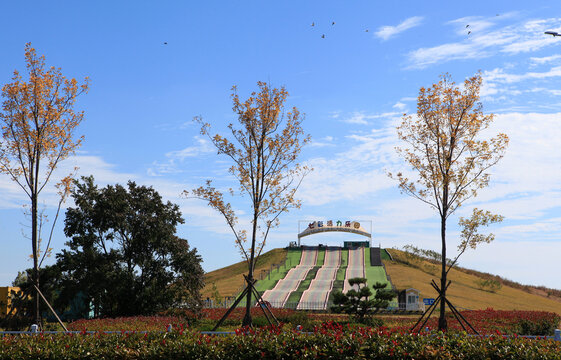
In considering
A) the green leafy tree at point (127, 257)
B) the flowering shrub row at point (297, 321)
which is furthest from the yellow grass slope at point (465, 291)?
the green leafy tree at point (127, 257)

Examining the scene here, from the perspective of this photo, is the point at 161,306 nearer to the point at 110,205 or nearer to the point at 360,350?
the point at 110,205

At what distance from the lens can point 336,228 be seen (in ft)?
259

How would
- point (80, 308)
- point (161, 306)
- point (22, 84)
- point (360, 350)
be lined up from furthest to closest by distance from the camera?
point (80, 308) → point (161, 306) → point (22, 84) → point (360, 350)

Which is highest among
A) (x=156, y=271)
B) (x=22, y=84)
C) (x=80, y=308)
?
(x=22, y=84)

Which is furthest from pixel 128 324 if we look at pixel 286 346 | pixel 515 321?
pixel 515 321

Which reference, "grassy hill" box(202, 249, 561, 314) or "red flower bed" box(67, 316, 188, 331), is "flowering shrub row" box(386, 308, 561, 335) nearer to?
"red flower bed" box(67, 316, 188, 331)

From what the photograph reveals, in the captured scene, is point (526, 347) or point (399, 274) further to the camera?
point (399, 274)

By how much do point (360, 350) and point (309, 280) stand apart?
165 feet

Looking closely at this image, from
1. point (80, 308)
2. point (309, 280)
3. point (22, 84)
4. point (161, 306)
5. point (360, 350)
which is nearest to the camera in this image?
point (360, 350)

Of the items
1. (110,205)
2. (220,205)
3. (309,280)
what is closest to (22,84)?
(220,205)

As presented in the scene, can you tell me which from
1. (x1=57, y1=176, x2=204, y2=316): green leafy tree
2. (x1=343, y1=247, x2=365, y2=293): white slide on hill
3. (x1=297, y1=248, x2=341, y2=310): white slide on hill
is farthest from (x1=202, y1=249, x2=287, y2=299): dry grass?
(x1=57, y1=176, x2=204, y2=316): green leafy tree

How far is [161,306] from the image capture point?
33438 millimetres

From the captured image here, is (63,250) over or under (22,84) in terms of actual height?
under

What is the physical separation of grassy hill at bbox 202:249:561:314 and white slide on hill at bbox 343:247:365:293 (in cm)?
344
